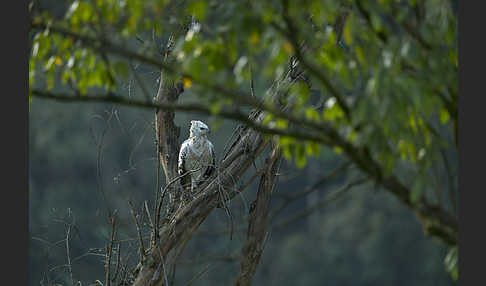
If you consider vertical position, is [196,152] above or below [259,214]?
below

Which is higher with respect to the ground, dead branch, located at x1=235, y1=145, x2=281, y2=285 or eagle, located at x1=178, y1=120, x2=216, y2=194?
dead branch, located at x1=235, y1=145, x2=281, y2=285

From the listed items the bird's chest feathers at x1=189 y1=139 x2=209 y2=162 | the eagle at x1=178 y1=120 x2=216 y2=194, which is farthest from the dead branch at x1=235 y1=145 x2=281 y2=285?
the bird's chest feathers at x1=189 y1=139 x2=209 y2=162

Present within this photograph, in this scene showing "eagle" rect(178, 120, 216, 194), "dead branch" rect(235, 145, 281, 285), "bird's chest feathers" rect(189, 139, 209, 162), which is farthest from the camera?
"bird's chest feathers" rect(189, 139, 209, 162)

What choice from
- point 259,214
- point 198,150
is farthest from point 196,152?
point 259,214

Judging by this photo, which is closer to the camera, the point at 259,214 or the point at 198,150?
the point at 259,214

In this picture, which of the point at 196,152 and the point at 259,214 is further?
the point at 196,152

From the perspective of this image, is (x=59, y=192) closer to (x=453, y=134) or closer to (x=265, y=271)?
(x=265, y=271)

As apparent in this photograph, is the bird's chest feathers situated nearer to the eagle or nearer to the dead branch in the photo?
the eagle

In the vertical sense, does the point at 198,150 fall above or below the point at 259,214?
below

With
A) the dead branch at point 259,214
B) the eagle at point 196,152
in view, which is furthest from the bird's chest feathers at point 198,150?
the dead branch at point 259,214

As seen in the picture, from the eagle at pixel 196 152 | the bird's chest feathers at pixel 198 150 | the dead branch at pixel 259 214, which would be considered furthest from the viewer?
the bird's chest feathers at pixel 198 150

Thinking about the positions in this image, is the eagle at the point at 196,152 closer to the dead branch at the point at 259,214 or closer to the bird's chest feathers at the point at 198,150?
the bird's chest feathers at the point at 198,150

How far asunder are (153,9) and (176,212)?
2.20 m

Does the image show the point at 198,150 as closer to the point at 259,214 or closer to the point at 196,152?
the point at 196,152
